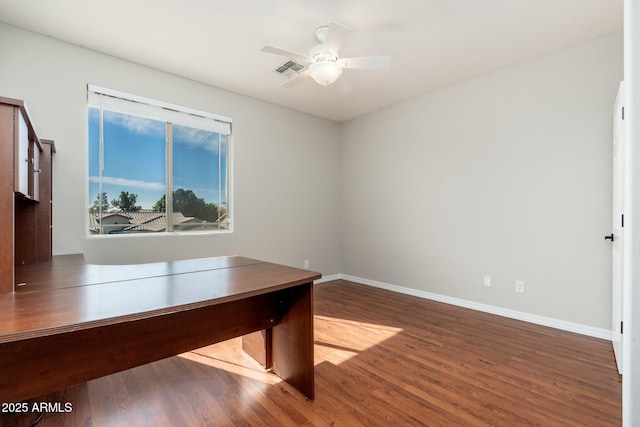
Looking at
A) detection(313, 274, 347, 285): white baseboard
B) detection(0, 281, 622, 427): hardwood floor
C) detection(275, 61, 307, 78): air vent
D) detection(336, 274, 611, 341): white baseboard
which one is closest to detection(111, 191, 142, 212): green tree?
detection(0, 281, 622, 427): hardwood floor

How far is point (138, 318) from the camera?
44.9 inches

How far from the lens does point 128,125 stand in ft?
10.6

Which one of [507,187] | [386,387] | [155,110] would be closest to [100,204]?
[155,110]

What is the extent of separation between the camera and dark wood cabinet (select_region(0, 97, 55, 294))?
A: 1292 millimetres

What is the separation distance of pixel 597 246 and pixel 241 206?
12.2 ft

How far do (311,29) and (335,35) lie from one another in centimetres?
52

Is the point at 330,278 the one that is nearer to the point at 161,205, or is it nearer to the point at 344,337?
the point at 344,337

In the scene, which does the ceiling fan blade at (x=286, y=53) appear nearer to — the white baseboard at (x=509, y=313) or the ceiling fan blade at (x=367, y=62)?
the ceiling fan blade at (x=367, y=62)

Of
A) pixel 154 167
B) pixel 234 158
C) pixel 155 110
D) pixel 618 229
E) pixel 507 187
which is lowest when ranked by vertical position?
pixel 618 229

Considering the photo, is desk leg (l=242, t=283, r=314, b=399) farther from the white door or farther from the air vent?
the air vent

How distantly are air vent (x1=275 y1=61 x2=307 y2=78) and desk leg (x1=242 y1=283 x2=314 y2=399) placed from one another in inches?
88.2

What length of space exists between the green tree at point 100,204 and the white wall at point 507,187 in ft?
10.9

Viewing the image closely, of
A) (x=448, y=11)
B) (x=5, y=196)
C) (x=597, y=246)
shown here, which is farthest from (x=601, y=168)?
(x=5, y=196)

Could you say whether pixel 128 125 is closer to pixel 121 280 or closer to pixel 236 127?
pixel 236 127
